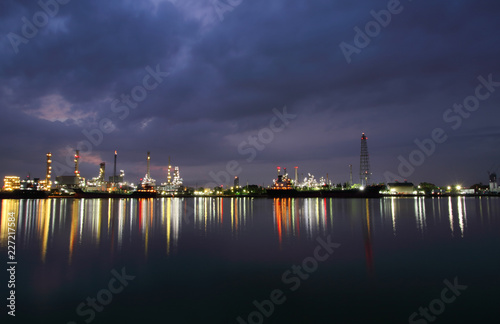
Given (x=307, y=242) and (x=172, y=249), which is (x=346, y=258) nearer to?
(x=307, y=242)

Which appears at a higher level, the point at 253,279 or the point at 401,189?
the point at 401,189

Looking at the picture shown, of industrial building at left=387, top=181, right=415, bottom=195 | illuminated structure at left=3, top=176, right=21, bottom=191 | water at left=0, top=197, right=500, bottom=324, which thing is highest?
illuminated structure at left=3, top=176, right=21, bottom=191

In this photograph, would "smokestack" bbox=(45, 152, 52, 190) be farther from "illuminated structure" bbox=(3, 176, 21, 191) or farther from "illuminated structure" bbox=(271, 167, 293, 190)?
"illuminated structure" bbox=(271, 167, 293, 190)

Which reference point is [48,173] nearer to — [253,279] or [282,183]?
[282,183]

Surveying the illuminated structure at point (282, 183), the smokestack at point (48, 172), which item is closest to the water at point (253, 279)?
the illuminated structure at point (282, 183)

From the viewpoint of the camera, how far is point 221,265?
1363 centimetres

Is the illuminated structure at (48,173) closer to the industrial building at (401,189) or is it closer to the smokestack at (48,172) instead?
the smokestack at (48,172)

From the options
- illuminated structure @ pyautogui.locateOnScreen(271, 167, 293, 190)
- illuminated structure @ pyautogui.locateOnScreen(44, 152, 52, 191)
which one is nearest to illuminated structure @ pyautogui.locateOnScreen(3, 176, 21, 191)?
illuminated structure @ pyautogui.locateOnScreen(44, 152, 52, 191)

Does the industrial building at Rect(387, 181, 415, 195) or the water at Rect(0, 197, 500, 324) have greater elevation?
the industrial building at Rect(387, 181, 415, 195)

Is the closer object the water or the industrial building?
the water

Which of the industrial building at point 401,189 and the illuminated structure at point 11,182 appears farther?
the illuminated structure at point 11,182

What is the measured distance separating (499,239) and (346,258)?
44.8 ft

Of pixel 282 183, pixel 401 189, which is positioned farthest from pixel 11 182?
pixel 401 189

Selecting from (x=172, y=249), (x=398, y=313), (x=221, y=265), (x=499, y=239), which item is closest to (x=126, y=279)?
(x=221, y=265)
